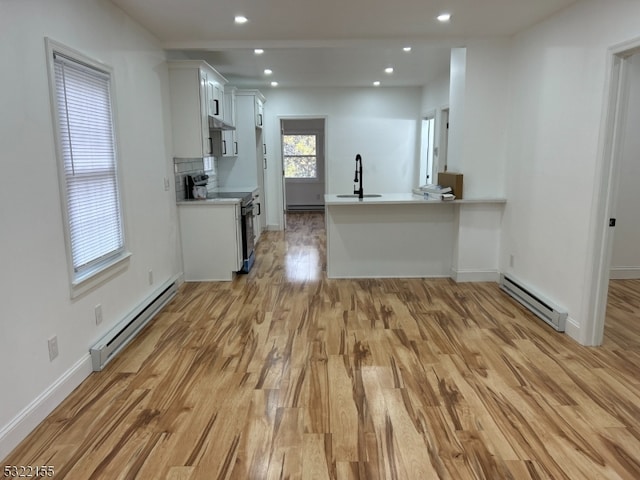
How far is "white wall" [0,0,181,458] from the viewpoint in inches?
84.1

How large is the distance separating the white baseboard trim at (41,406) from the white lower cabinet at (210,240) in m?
2.20

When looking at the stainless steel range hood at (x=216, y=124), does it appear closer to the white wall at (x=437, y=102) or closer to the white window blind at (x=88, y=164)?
the white window blind at (x=88, y=164)

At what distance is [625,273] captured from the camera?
4980mm

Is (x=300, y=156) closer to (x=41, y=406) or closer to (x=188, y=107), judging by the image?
(x=188, y=107)

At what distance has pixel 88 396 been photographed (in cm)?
263

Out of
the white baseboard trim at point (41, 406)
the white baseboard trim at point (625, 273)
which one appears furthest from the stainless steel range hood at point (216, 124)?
the white baseboard trim at point (625, 273)

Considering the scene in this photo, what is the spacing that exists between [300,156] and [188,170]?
6142 millimetres

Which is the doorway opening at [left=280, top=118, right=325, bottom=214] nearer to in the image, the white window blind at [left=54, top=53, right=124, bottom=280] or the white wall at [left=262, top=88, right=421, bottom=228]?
the white wall at [left=262, top=88, right=421, bottom=228]

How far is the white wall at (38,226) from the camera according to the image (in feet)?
7.01

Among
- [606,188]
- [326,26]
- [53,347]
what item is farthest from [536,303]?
[53,347]

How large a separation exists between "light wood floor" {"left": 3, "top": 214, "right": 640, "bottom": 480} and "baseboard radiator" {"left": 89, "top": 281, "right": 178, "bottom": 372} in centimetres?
8

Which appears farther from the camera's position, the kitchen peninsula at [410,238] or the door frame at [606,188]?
the kitchen peninsula at [410,238]

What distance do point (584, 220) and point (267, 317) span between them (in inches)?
105

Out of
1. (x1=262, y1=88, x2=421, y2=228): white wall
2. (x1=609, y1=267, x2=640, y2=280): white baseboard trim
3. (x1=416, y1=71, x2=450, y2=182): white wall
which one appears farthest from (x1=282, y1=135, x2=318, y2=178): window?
(x1=609, y1=267, x2=640, y2=280): white baseboard trim
